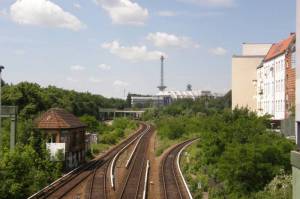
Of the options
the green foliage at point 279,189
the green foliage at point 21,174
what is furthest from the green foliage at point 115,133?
the green foliage at point 279,189

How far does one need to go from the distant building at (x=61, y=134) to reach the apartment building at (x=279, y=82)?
66.5 ft

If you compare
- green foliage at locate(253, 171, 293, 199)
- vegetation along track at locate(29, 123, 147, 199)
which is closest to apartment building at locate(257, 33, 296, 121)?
vegetation along track at locate(29, 123, 147, 199)

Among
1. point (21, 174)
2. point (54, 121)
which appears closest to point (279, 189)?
point (21, 174)

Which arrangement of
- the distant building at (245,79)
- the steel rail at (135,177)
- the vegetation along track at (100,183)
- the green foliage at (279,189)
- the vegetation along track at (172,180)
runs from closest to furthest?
the green foliage at (279,189)
the vegetation along track at (100,183)
the vegetation along track at (172,180)
the steel rail at (135,177)
the distant building at (245,79)

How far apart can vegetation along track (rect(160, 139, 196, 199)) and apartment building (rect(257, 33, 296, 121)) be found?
39.7ft

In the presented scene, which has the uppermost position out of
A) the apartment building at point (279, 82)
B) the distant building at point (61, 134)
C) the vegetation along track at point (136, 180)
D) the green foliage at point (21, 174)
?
the apartment building at point (279, 82)

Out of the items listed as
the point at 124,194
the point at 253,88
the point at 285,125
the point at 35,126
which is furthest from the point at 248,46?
the point at 124,194

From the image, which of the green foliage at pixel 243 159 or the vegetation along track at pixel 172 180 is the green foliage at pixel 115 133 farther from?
the green foliage at pixel 243 159

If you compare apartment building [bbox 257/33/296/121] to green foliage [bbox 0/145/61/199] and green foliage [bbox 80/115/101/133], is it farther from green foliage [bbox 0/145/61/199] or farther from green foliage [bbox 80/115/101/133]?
green foliage [bbox 80/115/101/133]

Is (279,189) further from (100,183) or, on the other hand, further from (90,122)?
(90,122)

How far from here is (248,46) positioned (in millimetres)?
71938

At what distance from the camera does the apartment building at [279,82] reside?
1907 inches

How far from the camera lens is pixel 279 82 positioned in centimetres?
5244

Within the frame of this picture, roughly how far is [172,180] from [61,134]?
11.0 meters
